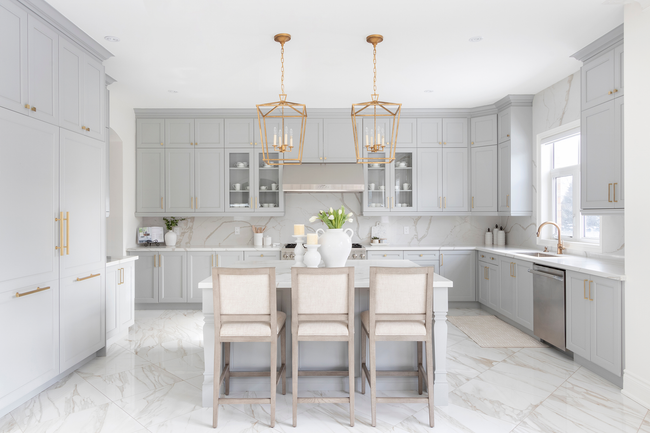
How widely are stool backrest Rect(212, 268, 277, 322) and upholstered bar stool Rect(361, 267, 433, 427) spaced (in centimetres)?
61

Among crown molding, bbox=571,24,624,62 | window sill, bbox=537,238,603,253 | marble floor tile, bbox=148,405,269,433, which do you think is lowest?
marble floor tile, bbox=148,405,269,433

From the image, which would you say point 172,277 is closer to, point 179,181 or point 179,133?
point 179,181

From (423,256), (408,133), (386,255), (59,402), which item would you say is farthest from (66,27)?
(423,256)

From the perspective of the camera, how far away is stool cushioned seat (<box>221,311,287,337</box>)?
2.28 metres

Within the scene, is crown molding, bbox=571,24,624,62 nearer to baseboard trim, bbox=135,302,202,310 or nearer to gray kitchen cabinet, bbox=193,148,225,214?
gray kitchen cabinet, bbox=193,148,225,214

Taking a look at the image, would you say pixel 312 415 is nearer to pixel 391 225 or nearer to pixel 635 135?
pixel 635 135

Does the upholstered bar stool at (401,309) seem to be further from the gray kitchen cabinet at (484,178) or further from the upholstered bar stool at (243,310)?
the gray kitchen cabinet at (484,178)

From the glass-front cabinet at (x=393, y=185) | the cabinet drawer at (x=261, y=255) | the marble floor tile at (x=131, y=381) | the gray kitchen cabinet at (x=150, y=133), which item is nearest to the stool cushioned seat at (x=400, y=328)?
the marble floor tile at (x=131, y=381)

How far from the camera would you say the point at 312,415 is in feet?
7.90

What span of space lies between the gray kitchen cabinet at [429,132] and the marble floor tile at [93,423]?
4.43 meters

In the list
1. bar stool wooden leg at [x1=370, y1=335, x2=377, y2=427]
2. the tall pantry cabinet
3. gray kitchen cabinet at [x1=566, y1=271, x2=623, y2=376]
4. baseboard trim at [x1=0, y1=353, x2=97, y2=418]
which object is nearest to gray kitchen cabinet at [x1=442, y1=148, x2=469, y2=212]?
gray kitchen cabinet at [x1=566, y1=271, x2=623, y2=376]

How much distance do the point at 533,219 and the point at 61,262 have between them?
194 inches

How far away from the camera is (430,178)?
5262 mm

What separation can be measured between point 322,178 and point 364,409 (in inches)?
122
